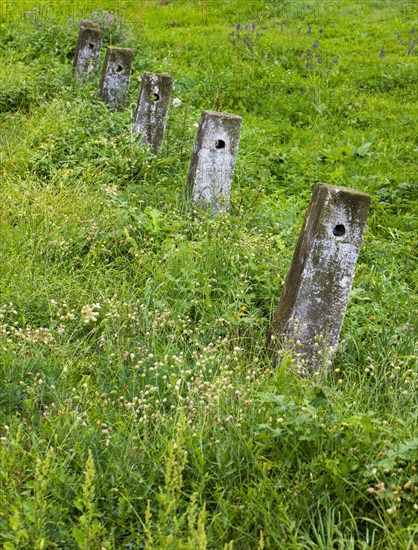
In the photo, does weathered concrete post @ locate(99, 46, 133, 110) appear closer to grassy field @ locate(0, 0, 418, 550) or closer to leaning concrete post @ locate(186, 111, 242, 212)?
grassy field @ locate(0, 0, 418, 550)

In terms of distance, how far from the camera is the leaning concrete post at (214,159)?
555 cm

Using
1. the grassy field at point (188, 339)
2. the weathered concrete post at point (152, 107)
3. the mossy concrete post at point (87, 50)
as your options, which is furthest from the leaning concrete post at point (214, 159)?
the mossy concrete post at point (87, 50)

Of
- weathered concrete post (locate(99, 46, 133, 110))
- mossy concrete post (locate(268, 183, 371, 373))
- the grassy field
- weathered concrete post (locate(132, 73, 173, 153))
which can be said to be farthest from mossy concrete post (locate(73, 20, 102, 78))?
mossy concrete post (locate(268, 183, 371, 373))

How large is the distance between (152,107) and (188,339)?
10.7 ft

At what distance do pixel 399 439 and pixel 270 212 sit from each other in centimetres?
340

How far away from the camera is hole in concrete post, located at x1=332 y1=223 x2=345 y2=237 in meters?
3.79

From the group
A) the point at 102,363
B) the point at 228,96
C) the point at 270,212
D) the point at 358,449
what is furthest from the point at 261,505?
→ the point at 228,96

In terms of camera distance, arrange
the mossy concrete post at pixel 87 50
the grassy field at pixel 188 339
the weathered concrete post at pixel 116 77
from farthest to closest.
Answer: the mossy concrete post at pixel 87 50
the weathered concrete post at pixel 116 77
the grassy field at pixel 188 339

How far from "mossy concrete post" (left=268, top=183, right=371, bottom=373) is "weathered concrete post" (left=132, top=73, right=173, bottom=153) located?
331 centimetres

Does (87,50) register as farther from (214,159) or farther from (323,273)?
(323,273)

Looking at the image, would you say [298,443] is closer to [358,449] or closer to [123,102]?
[358,449]

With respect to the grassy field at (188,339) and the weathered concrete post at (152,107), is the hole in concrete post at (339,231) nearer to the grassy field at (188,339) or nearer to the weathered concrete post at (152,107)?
the grassy field at (188,339)

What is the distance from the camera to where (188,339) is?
4.20 meters

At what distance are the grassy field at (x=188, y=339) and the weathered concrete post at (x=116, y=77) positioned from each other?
23cm
